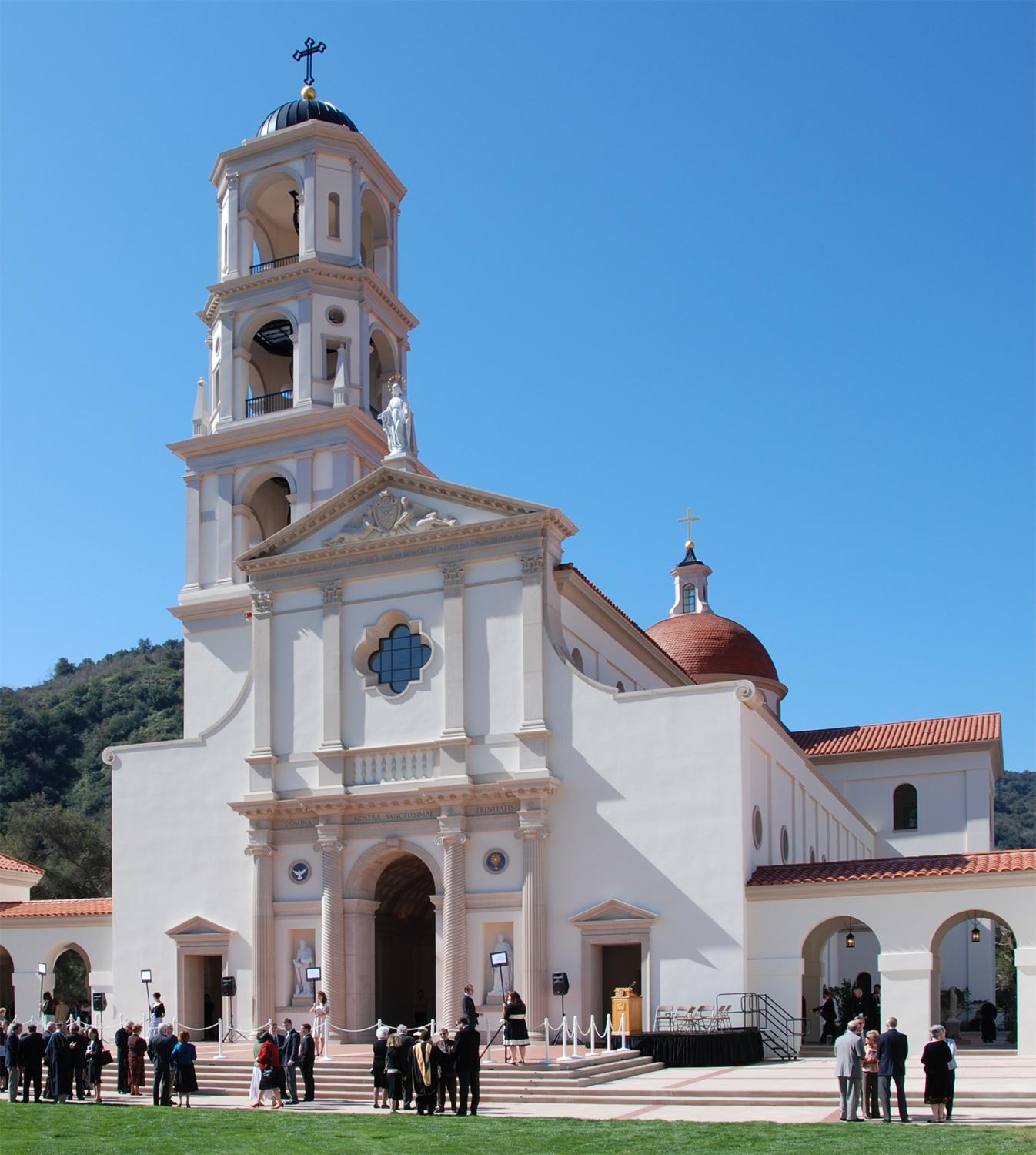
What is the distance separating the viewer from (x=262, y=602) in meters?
38.4

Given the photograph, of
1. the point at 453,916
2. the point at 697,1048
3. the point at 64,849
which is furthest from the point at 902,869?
the point at 64,849

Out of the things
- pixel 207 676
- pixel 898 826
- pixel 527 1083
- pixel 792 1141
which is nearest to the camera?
pixel 792 1141

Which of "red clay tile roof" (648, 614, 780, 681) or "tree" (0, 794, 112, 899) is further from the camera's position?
"tree" (0, 794, 112, 899)

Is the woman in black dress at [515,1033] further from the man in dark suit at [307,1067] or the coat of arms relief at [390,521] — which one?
the coat of arms relief at [390,521]

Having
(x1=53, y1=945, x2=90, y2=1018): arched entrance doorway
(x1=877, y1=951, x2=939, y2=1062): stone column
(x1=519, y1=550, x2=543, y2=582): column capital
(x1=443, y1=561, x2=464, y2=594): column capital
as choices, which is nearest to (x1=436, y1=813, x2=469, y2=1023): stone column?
(x1=443, y1=561, x2=464, y2=594): column capital

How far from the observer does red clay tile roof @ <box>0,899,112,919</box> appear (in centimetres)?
3969

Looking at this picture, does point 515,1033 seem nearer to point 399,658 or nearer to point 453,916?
point 453,916

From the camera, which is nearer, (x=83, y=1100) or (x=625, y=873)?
(x=83, y=1100)

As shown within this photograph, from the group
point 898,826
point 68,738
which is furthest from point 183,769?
point 68,738

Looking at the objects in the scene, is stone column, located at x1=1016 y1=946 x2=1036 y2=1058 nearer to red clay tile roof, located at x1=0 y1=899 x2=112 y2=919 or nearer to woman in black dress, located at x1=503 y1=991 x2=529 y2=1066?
woman in black dress, located at x1=503 y1=991 x2=529 y2=1066

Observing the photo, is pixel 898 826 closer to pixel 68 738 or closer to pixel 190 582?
pixel 190 582

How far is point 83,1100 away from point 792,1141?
14.4 metres

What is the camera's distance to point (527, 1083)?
26.2 metres

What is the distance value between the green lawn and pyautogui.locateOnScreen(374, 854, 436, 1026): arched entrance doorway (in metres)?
14.3
